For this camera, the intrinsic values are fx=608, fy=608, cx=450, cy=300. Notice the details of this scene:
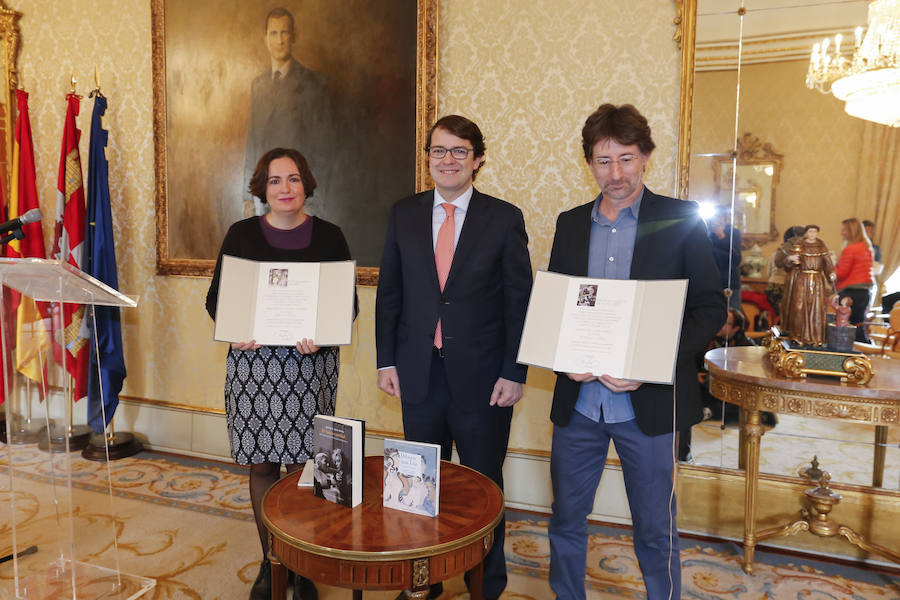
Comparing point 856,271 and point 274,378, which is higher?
point 856,271

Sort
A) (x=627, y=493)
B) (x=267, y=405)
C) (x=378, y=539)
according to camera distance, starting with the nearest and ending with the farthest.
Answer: (x=378, y=539) → (x=627, y=493) → (x=267, y=405)

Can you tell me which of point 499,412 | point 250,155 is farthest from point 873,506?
point 250,155

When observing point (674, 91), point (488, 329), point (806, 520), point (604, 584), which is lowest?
point (604, 584)

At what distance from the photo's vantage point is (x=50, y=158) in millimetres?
4242

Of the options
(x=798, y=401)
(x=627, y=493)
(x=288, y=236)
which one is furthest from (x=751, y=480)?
(x=288, y=236)

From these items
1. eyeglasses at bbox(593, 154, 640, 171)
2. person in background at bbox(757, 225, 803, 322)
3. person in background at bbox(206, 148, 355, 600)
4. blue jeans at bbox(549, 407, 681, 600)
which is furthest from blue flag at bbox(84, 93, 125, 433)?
person in background at bbox(757, 225, 803, 322)

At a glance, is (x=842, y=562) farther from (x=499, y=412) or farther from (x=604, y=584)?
(x=499, y=412)

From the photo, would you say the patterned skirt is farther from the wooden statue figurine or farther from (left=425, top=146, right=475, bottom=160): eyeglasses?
the wooden statue figurine

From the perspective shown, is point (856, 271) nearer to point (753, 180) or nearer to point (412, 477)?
point (753, 180)

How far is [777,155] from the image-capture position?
2.72 m

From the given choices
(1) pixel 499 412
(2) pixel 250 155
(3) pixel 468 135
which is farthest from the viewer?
(2) pixel 250 155

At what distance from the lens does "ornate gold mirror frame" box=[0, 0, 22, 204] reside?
13.6 ft

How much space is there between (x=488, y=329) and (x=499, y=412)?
1.04ft

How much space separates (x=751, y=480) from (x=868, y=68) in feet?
5.86
